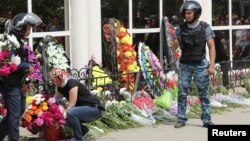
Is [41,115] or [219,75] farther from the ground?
[219,75]

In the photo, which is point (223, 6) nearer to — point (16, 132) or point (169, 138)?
point (169, 138)

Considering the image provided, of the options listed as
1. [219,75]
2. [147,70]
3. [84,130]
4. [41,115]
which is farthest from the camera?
[219,75]

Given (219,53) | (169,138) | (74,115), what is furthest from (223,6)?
(74,115)

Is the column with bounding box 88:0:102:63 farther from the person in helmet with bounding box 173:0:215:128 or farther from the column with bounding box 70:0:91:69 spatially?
the person in helmet with bounding box 173:0:215:128

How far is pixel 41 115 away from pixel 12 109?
0.62 m

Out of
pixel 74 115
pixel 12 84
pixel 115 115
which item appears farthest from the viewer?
pixel 115 115

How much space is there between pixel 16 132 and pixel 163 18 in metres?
6.13

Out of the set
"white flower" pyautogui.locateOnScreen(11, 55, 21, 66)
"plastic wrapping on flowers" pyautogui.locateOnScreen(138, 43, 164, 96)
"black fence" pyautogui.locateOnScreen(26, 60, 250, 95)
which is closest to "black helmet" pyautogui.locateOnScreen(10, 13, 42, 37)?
"white flower" pyautogui.locateOnScreen(11, 55, 21, 66)

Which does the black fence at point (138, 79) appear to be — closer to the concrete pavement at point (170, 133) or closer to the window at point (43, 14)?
the window at point (43, 14)

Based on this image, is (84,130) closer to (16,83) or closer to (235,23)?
(16,83)

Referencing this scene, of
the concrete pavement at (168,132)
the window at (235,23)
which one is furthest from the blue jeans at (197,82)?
the window at (235,23)

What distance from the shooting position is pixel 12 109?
6.33m

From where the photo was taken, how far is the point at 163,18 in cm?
1188

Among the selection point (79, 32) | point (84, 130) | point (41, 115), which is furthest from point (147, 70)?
point (41, 115)
